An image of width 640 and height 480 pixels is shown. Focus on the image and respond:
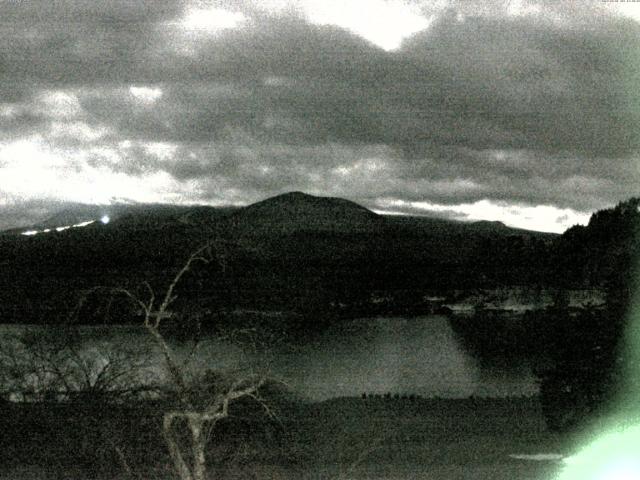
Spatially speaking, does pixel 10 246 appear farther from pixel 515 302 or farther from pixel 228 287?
pixel 515 302

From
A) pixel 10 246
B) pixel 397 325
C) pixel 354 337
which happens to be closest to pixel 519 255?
pixel 397 325

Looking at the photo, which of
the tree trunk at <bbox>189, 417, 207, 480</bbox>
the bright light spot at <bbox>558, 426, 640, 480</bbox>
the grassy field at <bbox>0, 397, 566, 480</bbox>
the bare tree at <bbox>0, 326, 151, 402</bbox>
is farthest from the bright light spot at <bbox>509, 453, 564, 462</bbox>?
the tree trunk at <bbox>189, 417, 207, 480</bbox>

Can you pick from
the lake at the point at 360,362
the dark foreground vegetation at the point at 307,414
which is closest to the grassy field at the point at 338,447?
the dark foreground vegetation at the point at 307,414

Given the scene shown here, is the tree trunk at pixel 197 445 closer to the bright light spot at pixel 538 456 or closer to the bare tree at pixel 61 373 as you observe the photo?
the bare tree at pixel 61 373

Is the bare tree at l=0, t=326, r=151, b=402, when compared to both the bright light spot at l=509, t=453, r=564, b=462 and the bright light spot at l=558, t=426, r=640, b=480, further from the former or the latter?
the bright light spot at l=558, t=426, r=640, b=480

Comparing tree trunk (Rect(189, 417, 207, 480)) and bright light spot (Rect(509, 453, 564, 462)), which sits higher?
tree trunk (Rect(189, 417, 207, 480))

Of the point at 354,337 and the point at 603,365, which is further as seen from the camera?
the point at 354,337
